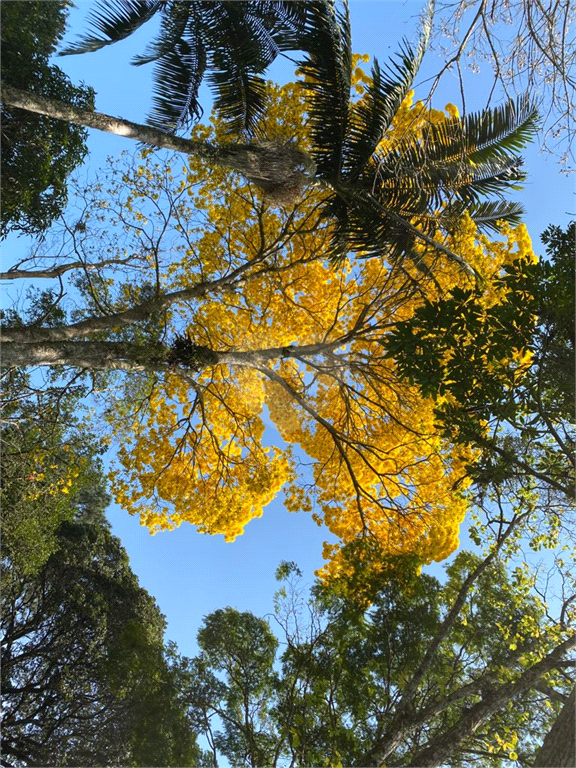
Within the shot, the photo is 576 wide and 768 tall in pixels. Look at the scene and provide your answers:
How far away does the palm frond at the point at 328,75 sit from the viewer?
6.08 meters

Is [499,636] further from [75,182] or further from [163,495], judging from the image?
[75,182]

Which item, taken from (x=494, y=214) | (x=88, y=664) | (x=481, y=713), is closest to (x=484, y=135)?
(x=494, y=214)

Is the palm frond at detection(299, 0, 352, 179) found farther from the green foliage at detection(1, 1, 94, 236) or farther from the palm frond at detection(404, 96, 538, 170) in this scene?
the green foliage at detection(1, 1, 94, 236)

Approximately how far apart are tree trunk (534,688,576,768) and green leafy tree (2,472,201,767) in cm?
687

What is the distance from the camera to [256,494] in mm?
10000

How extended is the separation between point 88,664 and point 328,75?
13.5 meters

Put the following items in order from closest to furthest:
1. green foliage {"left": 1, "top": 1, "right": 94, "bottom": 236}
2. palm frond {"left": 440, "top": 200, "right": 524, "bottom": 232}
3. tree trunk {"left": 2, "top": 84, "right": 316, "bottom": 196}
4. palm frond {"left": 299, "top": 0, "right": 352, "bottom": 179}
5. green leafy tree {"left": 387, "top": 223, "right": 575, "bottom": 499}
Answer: green leafy tree {"left": 387, "top": 223, "right": 575, "bottom": 499}
tree trunk {"left": 2, "top": 84, "right": 316, "bottom": 196}
palm frond {"left": 299, "top": 0, "right": 352, "bottom": 179}
green foliage {"left": 1, "top": 1, "right": 94, "bottom": 236}
palm frond {"left": 440, "top": 200, "right": 524, "bottom": 232}

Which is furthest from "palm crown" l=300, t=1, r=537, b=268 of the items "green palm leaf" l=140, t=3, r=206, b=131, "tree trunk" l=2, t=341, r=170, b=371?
"tree trunk" l=2, t=341, r=170, b=371

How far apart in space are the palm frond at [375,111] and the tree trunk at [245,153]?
629mm

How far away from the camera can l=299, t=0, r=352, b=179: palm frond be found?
6.08 m

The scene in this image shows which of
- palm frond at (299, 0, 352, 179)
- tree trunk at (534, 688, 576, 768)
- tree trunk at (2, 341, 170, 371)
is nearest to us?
tree trunk at (534, 688, 576, 768)

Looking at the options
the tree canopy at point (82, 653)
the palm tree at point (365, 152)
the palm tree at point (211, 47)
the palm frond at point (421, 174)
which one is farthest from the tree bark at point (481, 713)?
the palm tree at point (211, 47)

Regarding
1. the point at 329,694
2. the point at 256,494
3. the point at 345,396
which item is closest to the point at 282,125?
the point at 345,396

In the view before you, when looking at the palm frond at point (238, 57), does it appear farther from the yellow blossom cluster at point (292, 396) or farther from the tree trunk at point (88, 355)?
the tree trunk at point (88, 355)
